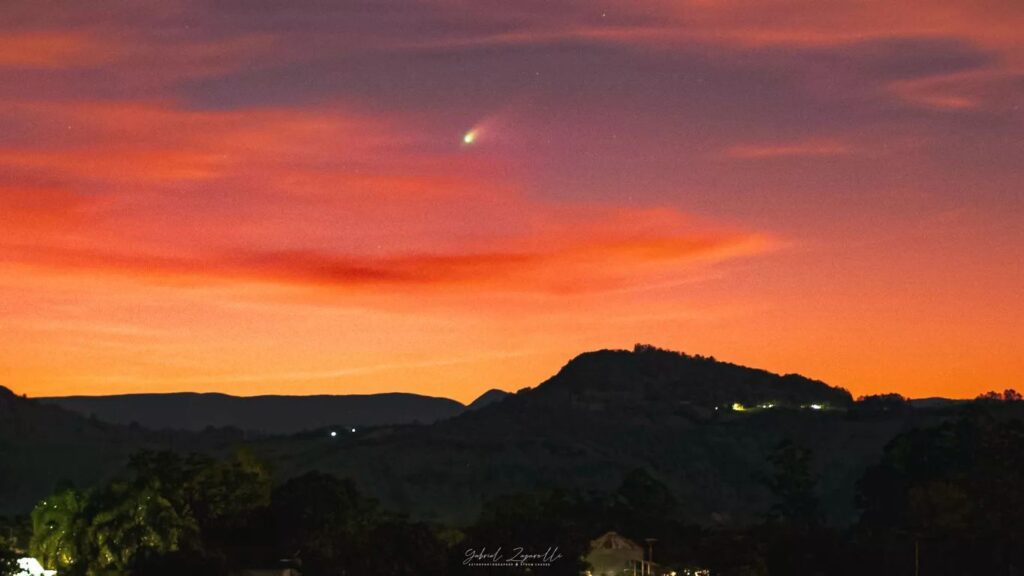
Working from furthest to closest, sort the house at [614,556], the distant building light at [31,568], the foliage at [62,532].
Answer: the house at [614,556] < the distant building light at [31,568] < the foliage at [62,532]

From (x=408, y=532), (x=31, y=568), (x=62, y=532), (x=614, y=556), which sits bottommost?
(x=31, y=568)

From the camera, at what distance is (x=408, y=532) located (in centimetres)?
10756

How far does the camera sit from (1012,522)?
131 m

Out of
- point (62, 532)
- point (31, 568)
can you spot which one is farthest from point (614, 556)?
point (31, 568)

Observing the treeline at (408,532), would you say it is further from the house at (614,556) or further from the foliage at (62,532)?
the house at (614,556)

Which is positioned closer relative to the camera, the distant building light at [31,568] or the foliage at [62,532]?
the foliage at [62,532]

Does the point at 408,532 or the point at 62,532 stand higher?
the point at 408,532

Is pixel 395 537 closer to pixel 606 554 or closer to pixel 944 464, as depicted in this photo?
pixel 606 554

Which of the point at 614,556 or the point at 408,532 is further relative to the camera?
the point at 614,556

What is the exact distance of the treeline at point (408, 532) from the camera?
360 ft

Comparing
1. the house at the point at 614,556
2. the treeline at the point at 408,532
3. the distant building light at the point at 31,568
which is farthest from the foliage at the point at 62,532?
the house at the point at 614,556

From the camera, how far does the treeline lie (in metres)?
A: 110

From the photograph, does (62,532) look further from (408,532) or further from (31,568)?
(408,532)

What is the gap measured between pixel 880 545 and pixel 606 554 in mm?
21764
